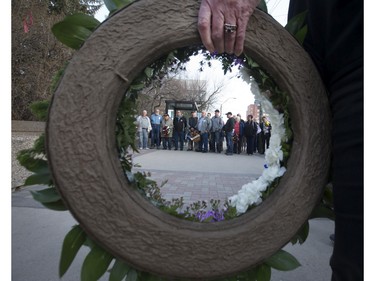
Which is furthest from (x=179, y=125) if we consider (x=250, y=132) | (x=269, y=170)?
(x=269, y=170)

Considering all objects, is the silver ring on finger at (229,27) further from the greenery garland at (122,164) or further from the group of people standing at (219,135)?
the group of people standing at (219,135)

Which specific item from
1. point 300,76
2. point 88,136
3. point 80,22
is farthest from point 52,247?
point 300,76

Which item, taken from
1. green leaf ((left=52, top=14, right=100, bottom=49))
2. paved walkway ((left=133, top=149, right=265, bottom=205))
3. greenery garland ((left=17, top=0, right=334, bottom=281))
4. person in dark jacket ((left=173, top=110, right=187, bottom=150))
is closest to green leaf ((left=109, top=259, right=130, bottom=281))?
greenery garland ((left=17, top=0, right=334, bottom=281))

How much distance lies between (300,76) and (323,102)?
0.15 meters

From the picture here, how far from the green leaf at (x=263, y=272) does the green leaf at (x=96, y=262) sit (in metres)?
0.63

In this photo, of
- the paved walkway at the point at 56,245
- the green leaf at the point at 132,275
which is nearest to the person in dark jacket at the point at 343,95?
the green leaf at the point at 132,275

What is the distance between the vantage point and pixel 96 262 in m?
1.12

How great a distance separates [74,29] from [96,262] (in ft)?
3.19

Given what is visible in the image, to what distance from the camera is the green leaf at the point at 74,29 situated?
3.67ft

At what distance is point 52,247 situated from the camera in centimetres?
243

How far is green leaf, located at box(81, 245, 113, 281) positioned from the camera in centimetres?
111

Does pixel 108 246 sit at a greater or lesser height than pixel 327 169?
lesser

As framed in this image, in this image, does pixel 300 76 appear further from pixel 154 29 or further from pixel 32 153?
pixel 32 153

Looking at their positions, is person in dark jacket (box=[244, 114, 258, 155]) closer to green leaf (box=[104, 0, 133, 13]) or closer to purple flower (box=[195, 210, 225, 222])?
purple flower (box=[195, 210, 225, 222])
